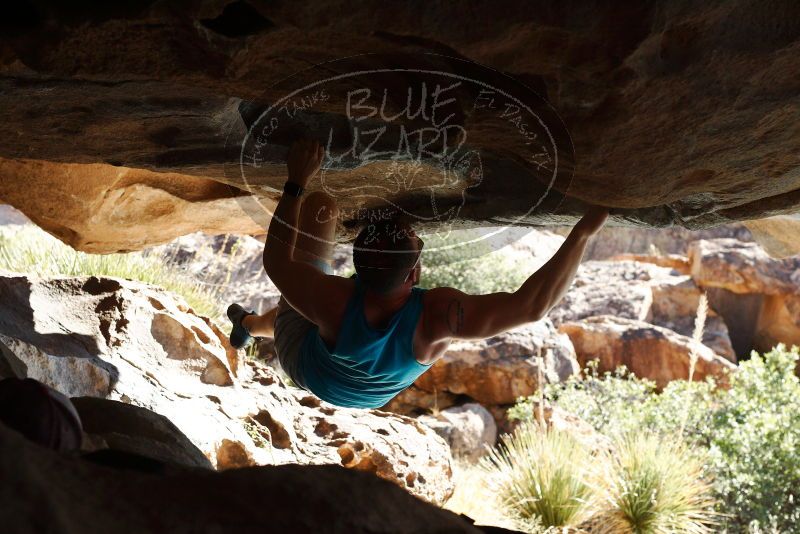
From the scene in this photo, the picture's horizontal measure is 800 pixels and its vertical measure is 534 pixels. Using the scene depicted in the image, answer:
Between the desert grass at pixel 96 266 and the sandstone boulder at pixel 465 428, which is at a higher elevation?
the desert grass at pixel 96 266

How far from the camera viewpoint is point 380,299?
10.4ft

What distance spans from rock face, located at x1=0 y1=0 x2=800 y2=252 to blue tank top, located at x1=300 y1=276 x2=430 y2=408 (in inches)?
26.0

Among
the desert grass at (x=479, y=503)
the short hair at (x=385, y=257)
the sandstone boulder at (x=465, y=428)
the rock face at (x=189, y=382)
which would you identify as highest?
the short hair at (x=385, y=257)

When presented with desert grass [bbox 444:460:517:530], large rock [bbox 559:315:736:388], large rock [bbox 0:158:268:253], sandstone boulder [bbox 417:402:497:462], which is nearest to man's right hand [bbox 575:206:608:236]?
large rock [bbox 0:158:268:253]

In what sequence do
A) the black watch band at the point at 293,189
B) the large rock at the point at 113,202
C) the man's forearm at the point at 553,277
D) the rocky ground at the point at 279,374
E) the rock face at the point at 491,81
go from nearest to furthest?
the rock face at the point at 491,81 < the man's forearm at the point at 553,277 < the black watch band at the point at 293,189 < the rocky ground at the point at 279,374 < the large rock at the point at 113,202

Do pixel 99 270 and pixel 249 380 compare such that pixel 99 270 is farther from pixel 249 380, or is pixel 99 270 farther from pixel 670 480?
pixel 670 480

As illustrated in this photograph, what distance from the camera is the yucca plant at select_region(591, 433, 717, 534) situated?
6.79 m

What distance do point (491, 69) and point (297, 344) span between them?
1.77 metres

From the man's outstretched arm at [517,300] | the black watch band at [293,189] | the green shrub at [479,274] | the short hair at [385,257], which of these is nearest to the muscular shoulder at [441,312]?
the man's outstretched arm at [517,300]

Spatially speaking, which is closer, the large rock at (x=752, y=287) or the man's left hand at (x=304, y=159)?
the man's left hand at (x=304, y=159)

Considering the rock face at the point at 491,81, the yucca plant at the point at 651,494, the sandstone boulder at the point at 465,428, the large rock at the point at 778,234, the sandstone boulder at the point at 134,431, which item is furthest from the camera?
the sandstone boulder at the point at 465,428

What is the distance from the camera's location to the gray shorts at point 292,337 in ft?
11.6

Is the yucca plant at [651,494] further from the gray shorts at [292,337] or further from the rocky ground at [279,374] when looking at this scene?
the gray shorts at [292,337]

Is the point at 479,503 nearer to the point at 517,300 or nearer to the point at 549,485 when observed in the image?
the point at 549,485
